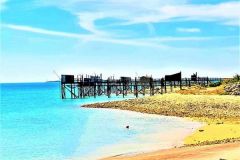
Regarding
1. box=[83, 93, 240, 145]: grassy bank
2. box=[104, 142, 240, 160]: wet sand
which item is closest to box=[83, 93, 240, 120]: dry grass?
box=[83, 93, 240, 145]: grassy bank

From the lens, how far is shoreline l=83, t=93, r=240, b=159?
29442mm

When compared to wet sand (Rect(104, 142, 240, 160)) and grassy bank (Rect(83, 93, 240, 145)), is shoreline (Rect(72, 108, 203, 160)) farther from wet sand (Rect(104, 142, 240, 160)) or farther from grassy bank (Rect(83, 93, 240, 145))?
wet sand (Rect(104, 142, 240, 160))

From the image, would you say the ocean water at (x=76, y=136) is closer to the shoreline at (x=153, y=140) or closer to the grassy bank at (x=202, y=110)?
the shoreline at (x=153, y=140)

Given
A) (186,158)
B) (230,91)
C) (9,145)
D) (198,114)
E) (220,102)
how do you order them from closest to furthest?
1. (186,158)
2. (9,145)
3. (198,114)
4. (220,102)
5. (230,91)

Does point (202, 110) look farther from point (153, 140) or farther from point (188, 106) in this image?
point (153, 140)

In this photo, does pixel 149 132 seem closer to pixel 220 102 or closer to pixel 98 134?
pixel 98 134

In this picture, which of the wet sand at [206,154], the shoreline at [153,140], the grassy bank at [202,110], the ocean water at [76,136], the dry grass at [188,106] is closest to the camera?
the wet sand at [206,154]

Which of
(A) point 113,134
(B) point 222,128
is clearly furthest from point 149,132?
(B) point 222,128

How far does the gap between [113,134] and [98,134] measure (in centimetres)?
104

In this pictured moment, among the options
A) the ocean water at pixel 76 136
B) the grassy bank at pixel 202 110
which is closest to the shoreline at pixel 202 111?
the grassy bank at pixel 202 110

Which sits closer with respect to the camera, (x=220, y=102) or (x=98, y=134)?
(x=98, y=134)

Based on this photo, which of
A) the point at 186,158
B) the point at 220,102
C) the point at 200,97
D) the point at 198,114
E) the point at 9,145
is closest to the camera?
the point at 186,158

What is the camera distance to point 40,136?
35219 mm

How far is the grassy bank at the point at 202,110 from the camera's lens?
29.9 m
